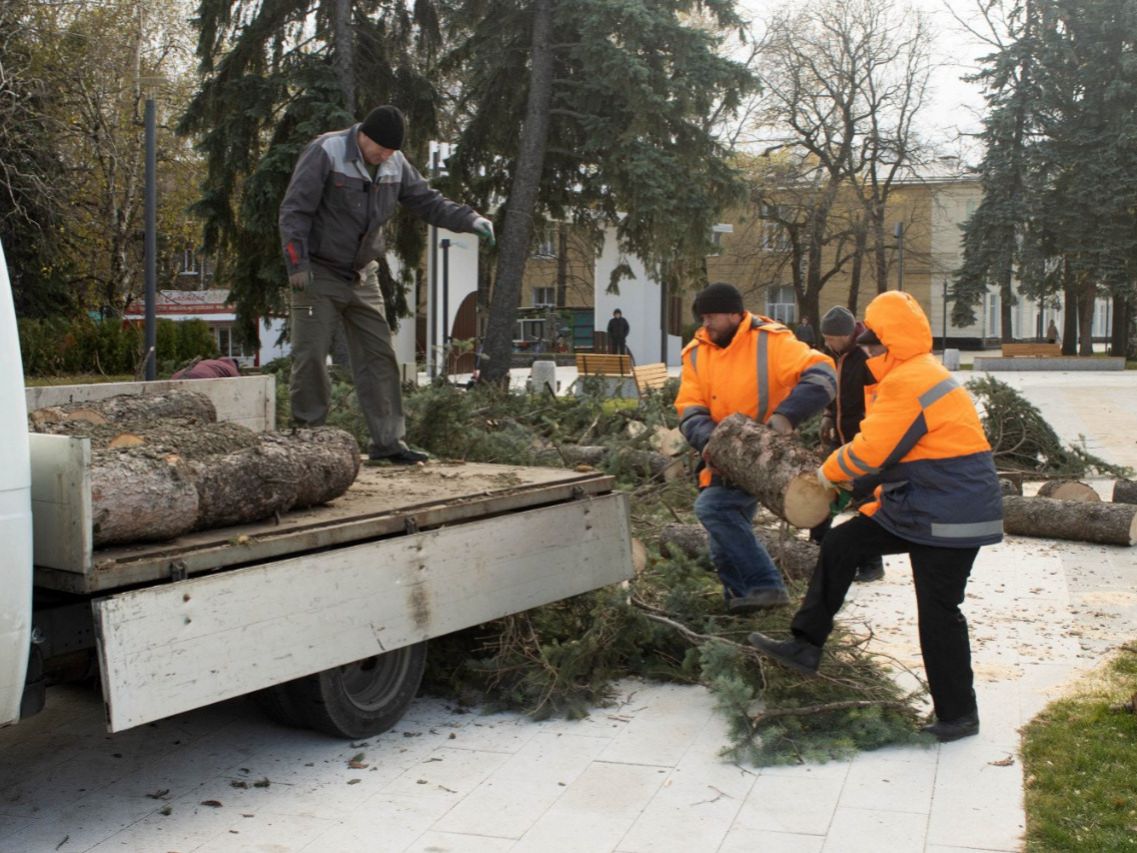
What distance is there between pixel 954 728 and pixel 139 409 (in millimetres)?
3549

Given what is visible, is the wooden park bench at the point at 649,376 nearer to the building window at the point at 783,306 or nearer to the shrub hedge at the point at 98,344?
the shrub hedge at the point at 98,344

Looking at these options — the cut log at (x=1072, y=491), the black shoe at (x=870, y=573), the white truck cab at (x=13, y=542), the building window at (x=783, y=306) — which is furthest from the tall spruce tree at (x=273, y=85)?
the building window at (x=783, y=306)

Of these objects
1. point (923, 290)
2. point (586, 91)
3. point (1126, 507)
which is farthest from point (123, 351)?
point (923, 290)

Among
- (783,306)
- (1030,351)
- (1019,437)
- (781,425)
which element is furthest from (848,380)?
(783,306)

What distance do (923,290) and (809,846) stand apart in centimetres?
6193

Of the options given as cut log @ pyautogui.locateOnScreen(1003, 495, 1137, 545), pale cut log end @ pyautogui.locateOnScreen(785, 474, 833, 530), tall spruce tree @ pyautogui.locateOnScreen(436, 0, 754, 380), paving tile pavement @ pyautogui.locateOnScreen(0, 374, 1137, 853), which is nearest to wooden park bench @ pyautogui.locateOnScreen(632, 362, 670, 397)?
tall spruce tree @ pyautogui.locateOnScreen(436, 0, 754, 380)

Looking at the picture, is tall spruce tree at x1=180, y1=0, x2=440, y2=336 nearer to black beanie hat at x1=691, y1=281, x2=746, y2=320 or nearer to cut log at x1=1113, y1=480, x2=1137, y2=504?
cut log at x1=1113, y1=480, x2=1137, y2=504

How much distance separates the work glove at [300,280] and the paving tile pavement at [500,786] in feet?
6.74

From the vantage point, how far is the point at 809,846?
4156 mm

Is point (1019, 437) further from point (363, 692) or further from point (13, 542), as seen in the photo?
point (13, 542)

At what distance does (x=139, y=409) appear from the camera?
541cm

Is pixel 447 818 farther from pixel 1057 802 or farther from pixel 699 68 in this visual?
pixel 699 68

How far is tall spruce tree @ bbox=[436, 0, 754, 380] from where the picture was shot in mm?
17688

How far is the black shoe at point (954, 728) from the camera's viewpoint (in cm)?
513
